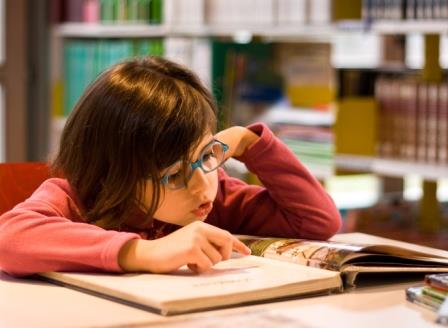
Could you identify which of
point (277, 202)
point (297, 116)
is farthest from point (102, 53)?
point (277, 202)

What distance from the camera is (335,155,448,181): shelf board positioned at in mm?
3441

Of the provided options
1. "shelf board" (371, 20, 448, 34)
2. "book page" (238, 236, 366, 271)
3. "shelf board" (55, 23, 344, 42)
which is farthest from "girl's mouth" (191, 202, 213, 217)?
"shelf board" (55, 23, 344, 42)

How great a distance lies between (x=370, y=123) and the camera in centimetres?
380

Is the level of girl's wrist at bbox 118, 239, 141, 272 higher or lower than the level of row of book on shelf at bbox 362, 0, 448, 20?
lower

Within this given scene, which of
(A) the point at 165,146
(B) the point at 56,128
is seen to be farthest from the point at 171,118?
(B) the point at 56,128

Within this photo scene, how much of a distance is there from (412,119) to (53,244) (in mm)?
2550

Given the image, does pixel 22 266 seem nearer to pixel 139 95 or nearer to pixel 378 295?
pixel 139 95

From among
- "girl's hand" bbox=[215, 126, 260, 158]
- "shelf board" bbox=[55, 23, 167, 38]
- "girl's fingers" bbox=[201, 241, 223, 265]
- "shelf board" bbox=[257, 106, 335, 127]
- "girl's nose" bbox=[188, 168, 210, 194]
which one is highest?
"shelf board" bbox=[55, 23, 167, 38]

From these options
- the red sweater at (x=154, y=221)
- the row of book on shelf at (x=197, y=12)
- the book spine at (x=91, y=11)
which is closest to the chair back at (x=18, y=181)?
the red sweater at (x=154, y=221)

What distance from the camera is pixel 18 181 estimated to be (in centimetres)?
173

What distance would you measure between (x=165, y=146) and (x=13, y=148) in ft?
12.4

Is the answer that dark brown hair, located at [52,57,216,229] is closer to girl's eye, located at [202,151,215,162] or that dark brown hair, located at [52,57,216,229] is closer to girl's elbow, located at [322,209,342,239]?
Result: girl's eye, located at [202,151,215,162]

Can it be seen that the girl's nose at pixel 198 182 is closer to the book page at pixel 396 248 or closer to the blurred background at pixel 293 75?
the book page at pixel 396 248

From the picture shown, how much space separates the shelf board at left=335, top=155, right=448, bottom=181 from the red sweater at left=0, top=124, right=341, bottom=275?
177 centimetres
